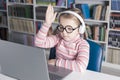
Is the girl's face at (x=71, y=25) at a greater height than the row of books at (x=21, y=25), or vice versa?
the girl's face at (x=71, y=25)

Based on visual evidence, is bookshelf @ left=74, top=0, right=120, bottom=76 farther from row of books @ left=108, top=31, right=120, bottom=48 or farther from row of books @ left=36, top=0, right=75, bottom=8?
row of books @ left=36, top=0, right=75, bottom=8

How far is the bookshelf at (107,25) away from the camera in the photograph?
321 centimetres

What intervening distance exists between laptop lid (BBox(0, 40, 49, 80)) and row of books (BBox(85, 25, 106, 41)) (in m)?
2.29

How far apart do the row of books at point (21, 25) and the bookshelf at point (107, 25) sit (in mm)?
1127

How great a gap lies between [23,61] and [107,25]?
2466 mm

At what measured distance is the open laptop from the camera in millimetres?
1006

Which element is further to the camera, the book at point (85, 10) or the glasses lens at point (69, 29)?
the book at point (85, 10)

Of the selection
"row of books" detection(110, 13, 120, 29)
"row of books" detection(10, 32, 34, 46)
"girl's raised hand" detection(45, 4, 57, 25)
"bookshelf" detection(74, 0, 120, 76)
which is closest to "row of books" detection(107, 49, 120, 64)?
"bookshelf" detection(74, 0, 120, 76)

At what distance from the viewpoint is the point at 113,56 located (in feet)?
11.2

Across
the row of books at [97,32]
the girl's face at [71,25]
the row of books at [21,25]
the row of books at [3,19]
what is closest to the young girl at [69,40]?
the girl's face at [71,25]

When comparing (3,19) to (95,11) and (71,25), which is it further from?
(71,25)

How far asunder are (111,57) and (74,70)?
2.24 m

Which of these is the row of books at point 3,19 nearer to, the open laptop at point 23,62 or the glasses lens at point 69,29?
the glasses lens at point 69,29

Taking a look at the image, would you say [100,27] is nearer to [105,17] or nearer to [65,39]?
[105,17]
